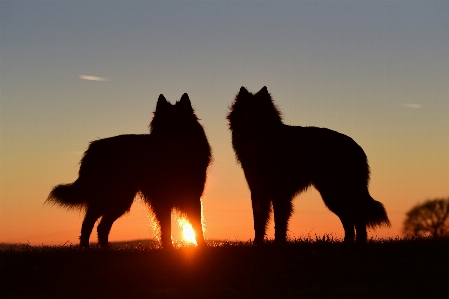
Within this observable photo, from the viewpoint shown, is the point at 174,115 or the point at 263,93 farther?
the point at 263,93

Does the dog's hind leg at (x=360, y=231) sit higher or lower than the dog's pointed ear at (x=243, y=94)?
lower

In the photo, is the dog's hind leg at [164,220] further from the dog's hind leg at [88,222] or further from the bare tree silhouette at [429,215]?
the bare tree silhouette at [429,215]

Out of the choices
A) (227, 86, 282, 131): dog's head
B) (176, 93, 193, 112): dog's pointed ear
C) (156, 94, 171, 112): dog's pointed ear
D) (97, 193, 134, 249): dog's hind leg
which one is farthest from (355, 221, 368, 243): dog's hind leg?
(97, 193, 134, 249): dog's hind leg

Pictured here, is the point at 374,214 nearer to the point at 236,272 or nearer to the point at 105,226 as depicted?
the point at 236,272

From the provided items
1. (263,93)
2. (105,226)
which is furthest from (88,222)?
(263,93)

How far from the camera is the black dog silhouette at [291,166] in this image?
1259 centimetres

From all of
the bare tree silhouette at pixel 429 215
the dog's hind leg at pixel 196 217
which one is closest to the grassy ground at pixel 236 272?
the dog's hind leg at pixel 196 217

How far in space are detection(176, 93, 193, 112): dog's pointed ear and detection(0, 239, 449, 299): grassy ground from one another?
308cm

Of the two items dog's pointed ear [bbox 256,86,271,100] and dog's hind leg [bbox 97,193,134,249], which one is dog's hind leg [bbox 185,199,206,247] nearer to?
dog's hind leg [bbox 97,193,134,249]

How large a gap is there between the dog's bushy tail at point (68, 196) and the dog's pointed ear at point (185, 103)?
3.45 metres

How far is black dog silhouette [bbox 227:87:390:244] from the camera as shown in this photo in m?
12.6

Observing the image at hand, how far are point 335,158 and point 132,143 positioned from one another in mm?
4338

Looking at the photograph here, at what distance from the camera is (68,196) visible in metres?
14.4

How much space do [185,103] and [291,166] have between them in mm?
2522
